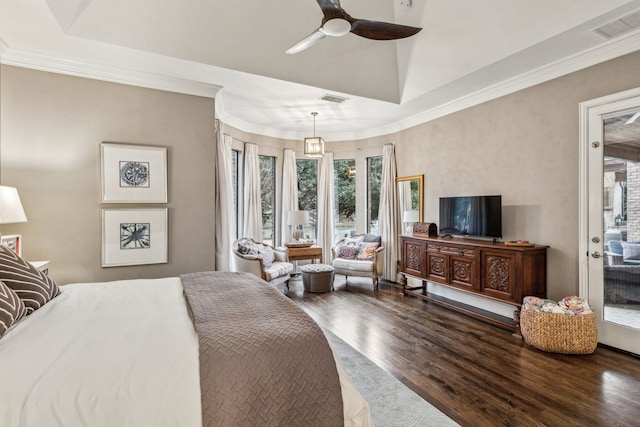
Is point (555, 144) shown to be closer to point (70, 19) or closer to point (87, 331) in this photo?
point (87, 331)

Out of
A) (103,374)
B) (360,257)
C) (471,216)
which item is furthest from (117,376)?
(360,257)

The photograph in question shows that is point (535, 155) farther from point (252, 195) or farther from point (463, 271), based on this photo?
point (252, 195)

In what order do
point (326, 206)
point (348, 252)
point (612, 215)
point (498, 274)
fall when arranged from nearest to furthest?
point (612, 215)
point (498, 274)
point (348, 252)
point (326, 206)

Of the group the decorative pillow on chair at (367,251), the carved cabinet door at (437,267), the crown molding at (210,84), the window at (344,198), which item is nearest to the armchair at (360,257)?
the decorative pillow on chair at (367,251)

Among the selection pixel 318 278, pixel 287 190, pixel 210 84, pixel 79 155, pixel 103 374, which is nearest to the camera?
pixel 103 374

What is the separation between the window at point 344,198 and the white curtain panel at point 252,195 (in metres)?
1.72

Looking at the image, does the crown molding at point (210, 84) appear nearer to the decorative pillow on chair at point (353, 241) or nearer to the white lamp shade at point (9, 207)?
the white lamp shade at point (9, 207)

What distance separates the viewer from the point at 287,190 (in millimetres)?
6602

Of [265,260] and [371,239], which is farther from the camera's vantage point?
[371,239]

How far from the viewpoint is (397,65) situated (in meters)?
4.35


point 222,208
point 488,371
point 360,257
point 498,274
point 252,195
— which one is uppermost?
point 252,195

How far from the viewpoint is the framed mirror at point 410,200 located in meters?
5.44

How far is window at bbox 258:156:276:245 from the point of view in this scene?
6.58 meters

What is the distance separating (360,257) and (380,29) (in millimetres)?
3865
